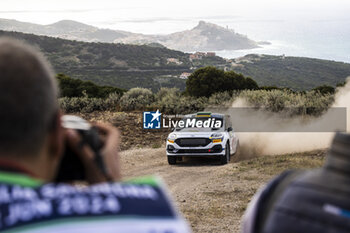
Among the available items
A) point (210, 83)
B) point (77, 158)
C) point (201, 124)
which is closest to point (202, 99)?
point (210, 83)

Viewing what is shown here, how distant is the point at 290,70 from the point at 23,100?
84.7 m

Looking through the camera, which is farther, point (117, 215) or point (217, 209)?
point (217, 209)

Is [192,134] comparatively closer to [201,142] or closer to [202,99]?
[201,142]

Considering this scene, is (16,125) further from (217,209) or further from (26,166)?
(217,209)

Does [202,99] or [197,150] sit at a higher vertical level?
[202,99]

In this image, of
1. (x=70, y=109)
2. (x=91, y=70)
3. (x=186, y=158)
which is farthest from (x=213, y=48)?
(x=186, y=158)

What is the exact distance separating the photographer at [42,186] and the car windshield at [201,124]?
1426 cm

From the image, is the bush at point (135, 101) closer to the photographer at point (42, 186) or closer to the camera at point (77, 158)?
the camera at point (77, 158)

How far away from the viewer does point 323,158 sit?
14.0 metres

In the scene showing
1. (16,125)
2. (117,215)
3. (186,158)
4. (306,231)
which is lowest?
(186,158)

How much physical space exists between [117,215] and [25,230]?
0.74 feet

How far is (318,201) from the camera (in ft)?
4.40

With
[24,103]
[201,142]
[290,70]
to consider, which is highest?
[24,103]

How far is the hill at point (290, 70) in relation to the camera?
228ft
